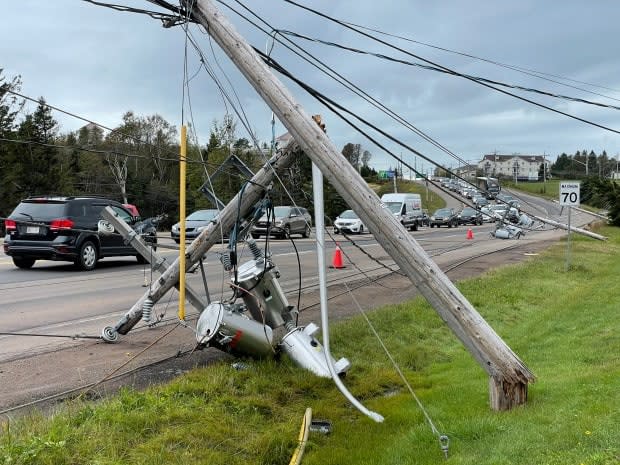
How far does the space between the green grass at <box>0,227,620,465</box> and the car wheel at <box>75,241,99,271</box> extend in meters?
10.1

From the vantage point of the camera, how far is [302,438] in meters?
4.83

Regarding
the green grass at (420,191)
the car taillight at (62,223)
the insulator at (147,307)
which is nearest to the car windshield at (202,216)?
the car taillight at (62,223)

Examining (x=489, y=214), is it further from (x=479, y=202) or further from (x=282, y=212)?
(x=479, y=202)

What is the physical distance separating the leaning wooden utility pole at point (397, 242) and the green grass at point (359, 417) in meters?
0.32

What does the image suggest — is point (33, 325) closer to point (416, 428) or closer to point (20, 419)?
point (20, 419)

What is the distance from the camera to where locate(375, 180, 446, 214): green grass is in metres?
105

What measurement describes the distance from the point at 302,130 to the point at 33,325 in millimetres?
6105

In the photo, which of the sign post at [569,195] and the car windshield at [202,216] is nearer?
the sign post at [569,195]

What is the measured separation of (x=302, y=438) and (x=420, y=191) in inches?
4638

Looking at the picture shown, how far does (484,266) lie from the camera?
18891mm

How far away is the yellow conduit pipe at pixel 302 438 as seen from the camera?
452 centimetres

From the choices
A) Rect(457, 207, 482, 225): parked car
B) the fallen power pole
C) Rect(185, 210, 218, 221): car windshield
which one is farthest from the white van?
the fallen power pole

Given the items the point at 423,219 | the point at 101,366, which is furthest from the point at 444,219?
the point at 101,366

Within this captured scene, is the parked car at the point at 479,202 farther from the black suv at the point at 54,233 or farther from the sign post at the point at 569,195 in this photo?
the black suv at the point at 54,233
